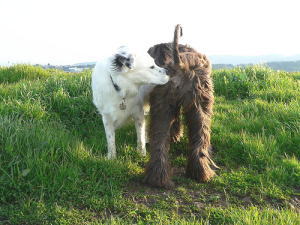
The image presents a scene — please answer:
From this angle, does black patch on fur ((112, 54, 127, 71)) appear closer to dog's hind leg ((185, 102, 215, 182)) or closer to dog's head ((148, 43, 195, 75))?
dog's head ((148, 43, 195, 75))

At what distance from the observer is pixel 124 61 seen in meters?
3.75

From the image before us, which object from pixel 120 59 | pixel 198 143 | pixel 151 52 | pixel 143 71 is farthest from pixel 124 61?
pixel 198 143

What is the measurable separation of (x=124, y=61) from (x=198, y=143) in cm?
120

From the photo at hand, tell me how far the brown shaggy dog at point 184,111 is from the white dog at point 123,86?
173mm

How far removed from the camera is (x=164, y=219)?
2.99m

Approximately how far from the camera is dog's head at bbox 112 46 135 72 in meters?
3.76

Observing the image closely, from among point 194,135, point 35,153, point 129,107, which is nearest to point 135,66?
point 129,107

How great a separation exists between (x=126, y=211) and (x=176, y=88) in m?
1.32

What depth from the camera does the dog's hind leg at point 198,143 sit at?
363cm

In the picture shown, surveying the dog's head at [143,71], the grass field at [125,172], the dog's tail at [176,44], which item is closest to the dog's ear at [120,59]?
the dog's head at [143,71]

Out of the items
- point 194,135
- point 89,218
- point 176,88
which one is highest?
A: point 176,88

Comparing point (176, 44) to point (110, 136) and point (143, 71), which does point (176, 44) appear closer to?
point (143, 71)

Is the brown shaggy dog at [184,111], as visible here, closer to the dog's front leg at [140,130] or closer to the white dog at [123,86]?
the white dog at [123,86]

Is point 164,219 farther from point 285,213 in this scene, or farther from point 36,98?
point 36,98
